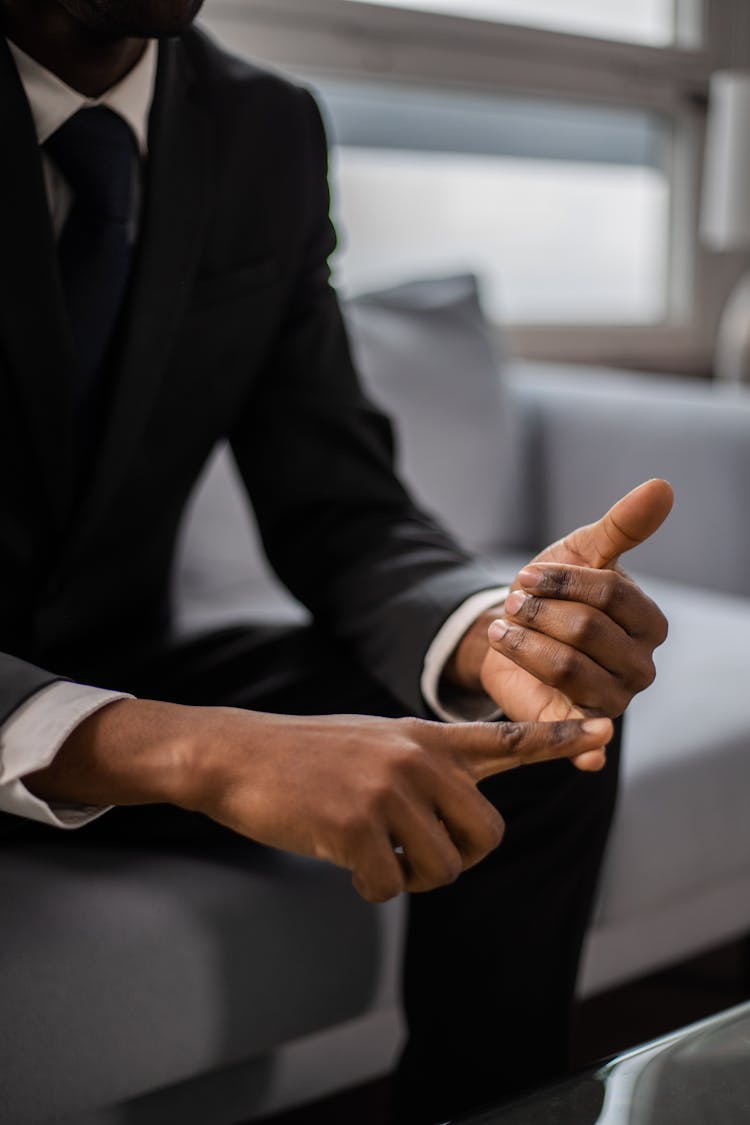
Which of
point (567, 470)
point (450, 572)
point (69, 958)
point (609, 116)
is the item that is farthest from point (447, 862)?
point (609, 116)

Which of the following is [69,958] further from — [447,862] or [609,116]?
[609,116]

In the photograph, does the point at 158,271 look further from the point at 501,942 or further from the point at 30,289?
the point at 501,942

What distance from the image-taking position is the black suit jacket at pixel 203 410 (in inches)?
34.1

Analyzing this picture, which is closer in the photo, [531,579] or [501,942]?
[531,579]

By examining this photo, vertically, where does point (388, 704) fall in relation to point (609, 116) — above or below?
below

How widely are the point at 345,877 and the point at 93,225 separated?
0.52m

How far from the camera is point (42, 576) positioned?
93 cm

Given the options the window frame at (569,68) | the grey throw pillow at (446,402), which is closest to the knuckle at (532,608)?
the grey throw pillow at (446,402)

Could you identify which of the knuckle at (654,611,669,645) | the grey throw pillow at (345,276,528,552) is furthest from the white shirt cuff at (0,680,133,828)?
the grey throw pillow at (345,276,528,552)

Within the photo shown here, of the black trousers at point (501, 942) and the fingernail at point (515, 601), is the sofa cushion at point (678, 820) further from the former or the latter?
the fingernail at point (515, 601)

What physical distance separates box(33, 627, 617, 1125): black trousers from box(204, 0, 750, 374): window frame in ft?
5.33

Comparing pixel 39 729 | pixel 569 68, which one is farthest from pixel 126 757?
pixel 569 68

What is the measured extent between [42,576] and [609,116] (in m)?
2.26

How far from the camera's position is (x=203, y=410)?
1028 millimetres
